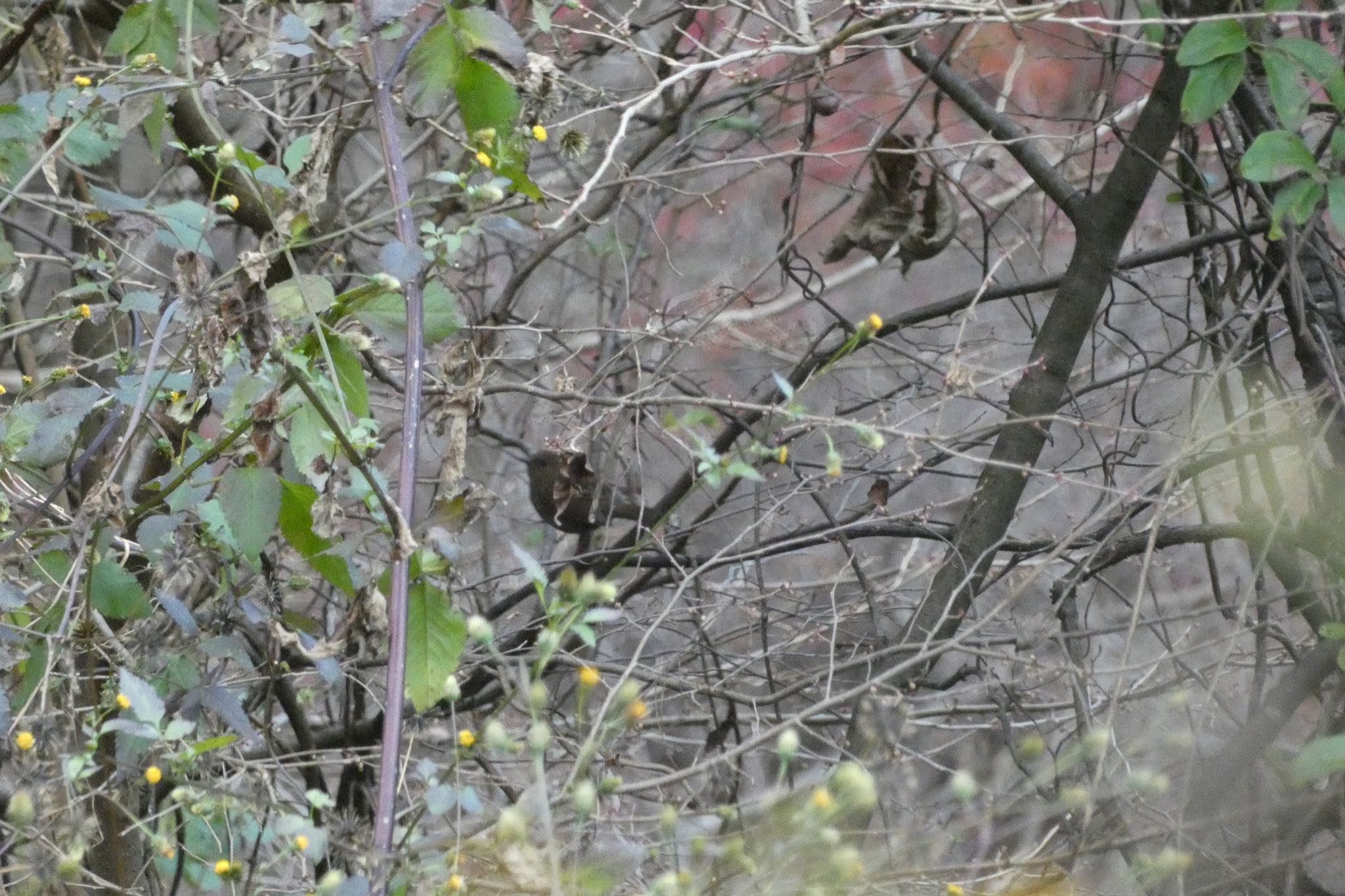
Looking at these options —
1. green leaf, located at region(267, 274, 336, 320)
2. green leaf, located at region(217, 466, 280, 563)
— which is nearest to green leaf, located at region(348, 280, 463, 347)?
green leaf, located at region(267, 274, 336, 320)

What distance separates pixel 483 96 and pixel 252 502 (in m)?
0.51

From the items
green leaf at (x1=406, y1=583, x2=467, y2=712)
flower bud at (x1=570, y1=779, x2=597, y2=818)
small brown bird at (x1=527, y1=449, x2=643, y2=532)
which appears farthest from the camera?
small brown bird at (x1=527, y1=449, x2=643, y2=532)

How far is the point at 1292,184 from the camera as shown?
1666 mm

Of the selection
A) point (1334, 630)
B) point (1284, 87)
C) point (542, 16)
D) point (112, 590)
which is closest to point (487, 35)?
point (542, 16)

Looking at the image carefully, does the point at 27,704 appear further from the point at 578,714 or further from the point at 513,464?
the point at 513,464

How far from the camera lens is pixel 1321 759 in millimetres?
1202

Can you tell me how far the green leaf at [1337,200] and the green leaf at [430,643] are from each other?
3.64 feet

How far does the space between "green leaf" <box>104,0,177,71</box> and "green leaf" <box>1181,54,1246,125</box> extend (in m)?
1.29

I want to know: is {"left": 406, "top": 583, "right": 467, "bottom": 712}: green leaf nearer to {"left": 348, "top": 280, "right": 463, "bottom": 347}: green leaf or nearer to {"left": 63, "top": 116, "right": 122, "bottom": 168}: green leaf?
{"left": 348, "top": 280, "right": 463, "bottom": 347}: green leaf

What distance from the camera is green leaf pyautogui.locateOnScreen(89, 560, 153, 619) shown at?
142cm

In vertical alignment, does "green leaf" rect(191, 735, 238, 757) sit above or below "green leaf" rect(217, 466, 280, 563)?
below

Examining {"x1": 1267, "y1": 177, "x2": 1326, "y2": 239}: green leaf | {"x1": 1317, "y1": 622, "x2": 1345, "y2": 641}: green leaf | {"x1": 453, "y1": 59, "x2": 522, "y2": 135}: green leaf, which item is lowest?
{"x1": 1317, "y1": 622, "x2": 1345, "y2": 641}: green leaf

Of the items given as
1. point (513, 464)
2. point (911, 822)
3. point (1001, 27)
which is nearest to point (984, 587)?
point (911, 822)

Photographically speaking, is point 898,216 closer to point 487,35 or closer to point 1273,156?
point 1273,156
